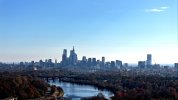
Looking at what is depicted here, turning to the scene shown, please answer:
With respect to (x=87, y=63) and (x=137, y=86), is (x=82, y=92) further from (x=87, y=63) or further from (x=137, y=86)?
(x=87, y=63)

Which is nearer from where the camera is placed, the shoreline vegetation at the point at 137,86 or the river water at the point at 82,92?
the shoreline vegetation at the point at 137,86

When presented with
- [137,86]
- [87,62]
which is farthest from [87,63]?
[137,86]

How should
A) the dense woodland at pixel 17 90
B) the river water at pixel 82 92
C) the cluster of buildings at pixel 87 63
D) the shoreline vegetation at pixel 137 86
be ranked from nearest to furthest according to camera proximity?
the shoreline vegetation at pixel 137 86 → the dense woodland at pixel 17 90 → the river water at pixel 82 92 → the cluster of buildings at pixel 87 63

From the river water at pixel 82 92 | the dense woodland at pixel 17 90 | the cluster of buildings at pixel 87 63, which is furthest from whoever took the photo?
the cluster of buildings at pixel 87 63

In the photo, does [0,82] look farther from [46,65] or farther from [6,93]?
[46,65]

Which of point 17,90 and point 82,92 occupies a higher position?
point 17,90

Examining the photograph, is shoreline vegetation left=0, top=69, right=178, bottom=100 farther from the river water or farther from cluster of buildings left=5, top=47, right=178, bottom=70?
cluster of buildings left=5, top=47, right=178, bottom=70

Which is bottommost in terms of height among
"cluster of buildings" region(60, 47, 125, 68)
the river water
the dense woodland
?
the river water

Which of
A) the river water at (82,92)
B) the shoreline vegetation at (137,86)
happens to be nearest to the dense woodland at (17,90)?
the shoreline vegetation at (137,86)

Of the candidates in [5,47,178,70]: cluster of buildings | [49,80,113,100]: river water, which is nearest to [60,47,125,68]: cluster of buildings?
[5,47,178,70]: cluster of buildings

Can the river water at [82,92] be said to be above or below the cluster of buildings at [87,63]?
below

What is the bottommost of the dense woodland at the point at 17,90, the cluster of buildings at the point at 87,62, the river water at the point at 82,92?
the river water at the point at 82,92

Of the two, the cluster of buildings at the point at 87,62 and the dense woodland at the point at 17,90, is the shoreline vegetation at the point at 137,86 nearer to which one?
the dense woodland at the point at 17,90

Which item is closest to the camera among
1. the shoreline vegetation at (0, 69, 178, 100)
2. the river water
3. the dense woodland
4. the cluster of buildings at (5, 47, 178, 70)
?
the shoreline vegetation at (0, 69, 178, 100)
